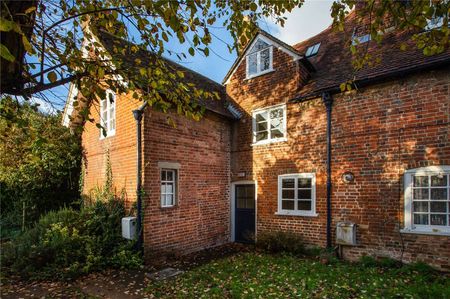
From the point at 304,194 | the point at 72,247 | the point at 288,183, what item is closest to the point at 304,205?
the point at 304,194

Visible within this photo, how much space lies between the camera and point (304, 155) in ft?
30.7

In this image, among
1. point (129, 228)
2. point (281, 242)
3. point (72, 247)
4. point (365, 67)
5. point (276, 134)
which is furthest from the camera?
point (276, 134)

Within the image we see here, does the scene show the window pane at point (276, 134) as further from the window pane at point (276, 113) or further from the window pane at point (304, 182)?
the window pane at point (304, 182)

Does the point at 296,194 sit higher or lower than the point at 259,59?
lower

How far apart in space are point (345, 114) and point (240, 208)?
532 centimetres

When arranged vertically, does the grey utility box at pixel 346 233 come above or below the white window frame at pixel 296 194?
below

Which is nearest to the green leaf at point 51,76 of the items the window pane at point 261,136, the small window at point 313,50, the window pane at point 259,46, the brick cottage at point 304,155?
the brick cottage at point 304,155

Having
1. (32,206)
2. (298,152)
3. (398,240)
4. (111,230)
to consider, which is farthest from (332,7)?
(32,206)

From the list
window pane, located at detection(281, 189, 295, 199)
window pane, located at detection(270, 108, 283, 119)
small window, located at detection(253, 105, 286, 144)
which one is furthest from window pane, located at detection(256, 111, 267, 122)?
window pane, located at detection(281, 189, 295, 199)

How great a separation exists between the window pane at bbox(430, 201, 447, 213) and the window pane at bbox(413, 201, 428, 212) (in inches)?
5.0

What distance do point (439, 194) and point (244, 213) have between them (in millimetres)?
6287

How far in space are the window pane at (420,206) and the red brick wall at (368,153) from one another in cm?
35

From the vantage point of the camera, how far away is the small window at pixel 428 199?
6949mm

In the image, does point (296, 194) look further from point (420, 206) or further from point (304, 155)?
point (420, 206)
